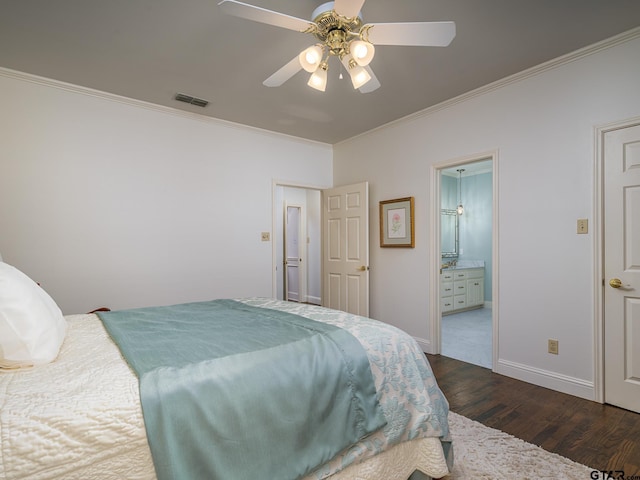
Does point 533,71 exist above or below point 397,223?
above

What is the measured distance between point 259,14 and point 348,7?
1.44 feet

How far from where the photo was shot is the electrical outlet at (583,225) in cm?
257

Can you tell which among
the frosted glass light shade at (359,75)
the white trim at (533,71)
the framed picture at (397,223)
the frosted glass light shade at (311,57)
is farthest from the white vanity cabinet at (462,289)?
the frosted glass light shade at (311,57)

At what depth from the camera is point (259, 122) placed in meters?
4.03

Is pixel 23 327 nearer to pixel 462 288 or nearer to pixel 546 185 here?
pixel 546 185

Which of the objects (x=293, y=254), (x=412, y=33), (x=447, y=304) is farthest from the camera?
(x=293, y=254)

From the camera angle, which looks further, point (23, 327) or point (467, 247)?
point (467, 247)

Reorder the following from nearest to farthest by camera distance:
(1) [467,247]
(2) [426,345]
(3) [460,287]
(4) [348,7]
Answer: (4) [348,7] < (2) [426,345] < (3) [460,287] < (1) [467,247]

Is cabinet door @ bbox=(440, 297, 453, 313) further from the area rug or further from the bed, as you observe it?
the bed

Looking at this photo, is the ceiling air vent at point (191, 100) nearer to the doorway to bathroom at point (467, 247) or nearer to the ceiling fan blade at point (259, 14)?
the ceiling fan blade at point (259, 14)

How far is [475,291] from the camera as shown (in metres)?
6.16

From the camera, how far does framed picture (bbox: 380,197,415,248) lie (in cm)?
388

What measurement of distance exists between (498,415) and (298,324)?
174cm

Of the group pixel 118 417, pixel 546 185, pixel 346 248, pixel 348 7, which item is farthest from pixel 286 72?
pixel 346 248
